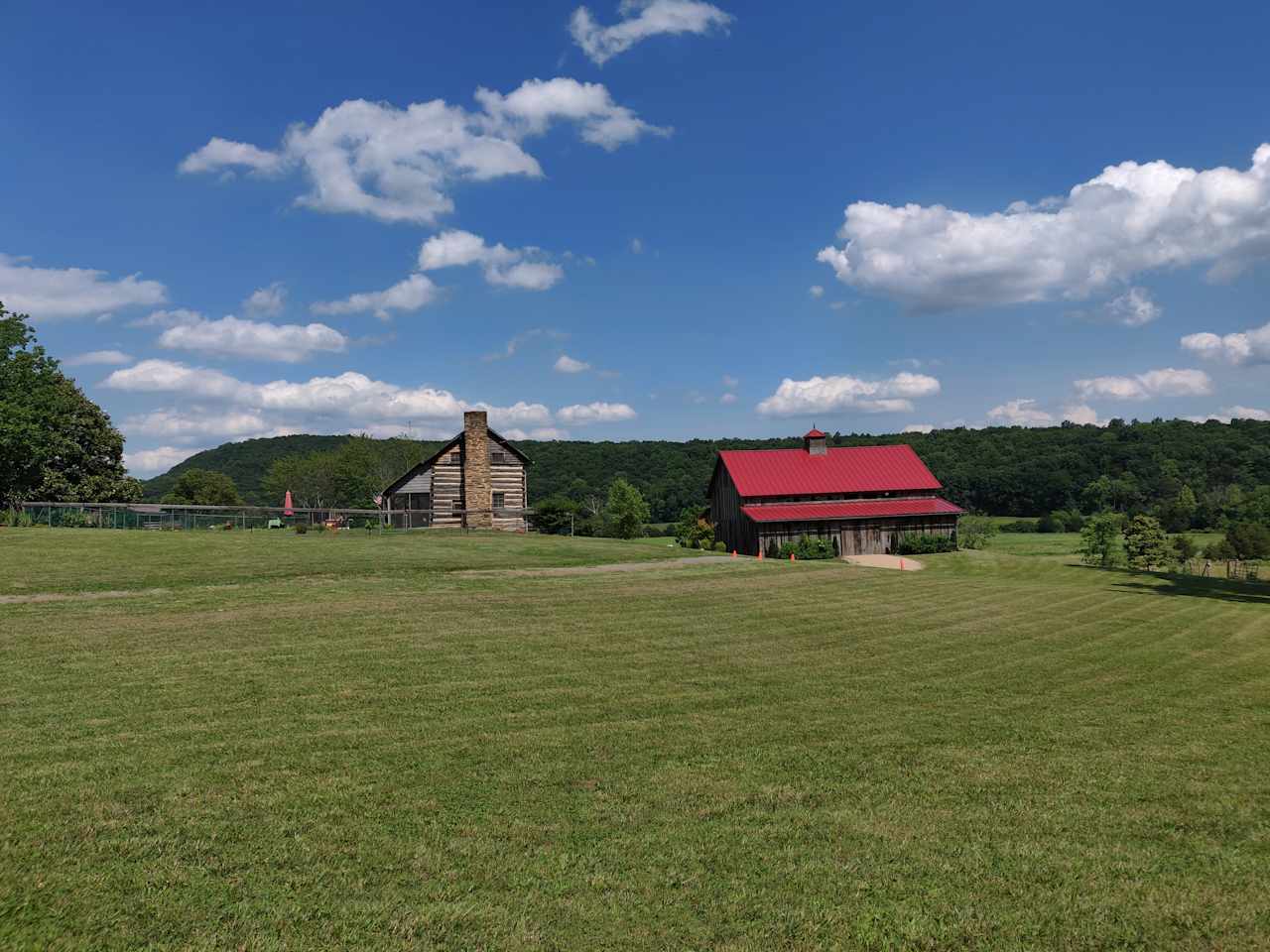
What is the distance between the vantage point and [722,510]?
192ft

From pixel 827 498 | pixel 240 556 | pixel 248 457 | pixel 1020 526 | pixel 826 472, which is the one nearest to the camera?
pixel 240 556

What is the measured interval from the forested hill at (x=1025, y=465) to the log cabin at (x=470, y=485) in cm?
5713

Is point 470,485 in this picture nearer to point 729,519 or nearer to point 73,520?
point 729,519

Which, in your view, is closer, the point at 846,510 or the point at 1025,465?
the point at 846,510

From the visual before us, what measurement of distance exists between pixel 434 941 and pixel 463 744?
432 centimetres

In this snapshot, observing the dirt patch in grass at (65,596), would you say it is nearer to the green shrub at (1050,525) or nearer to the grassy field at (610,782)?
the grassy field at (610,782)

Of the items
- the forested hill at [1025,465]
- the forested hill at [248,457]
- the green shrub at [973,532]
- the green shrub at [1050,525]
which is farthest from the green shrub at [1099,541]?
the forested hill at [248,457]

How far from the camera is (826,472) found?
56656 millimetres

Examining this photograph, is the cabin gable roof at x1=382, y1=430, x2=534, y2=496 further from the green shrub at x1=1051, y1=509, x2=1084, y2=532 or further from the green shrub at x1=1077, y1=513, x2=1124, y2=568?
the green shrub at x1=1051, y1=509, x2=1084, y2=532

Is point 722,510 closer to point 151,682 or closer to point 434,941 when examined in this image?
point 151,682

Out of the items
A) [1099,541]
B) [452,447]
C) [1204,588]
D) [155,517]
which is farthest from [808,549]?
[155,517]

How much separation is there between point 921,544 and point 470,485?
99.3 ft

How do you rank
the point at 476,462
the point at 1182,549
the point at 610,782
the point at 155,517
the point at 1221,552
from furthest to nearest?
the point at 1221,552 < the point at 1182,549 < the point at 476,462 < the point at 155,517 < the point at 610,782

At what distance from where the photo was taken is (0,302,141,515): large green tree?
46438 mm
